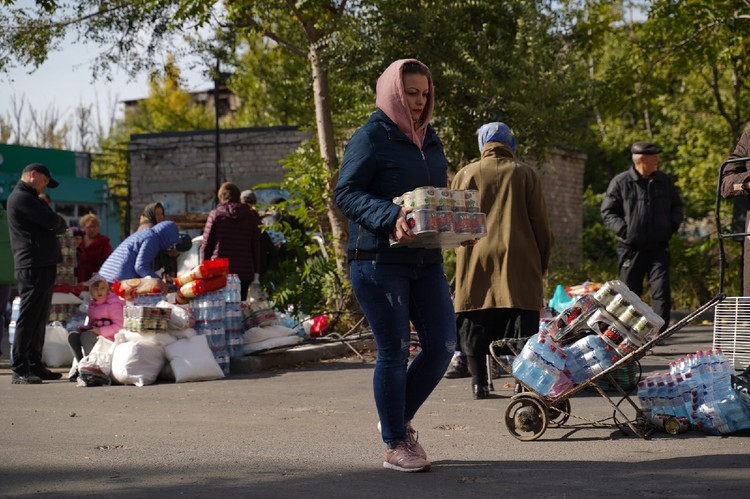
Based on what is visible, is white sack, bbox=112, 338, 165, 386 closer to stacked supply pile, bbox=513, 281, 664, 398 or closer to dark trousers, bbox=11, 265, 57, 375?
dark trousers, bbox=11, 265, 57, 375

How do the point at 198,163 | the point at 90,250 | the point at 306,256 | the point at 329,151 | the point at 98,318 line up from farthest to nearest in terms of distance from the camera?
the point at 198,163 < the point at 329,151 < the point at 306,256 < the point at 90,250 < the point at 98,318

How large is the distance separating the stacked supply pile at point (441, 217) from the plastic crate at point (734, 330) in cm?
196

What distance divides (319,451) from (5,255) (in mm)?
6192

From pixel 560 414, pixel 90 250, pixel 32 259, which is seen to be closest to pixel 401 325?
pixel 560 414

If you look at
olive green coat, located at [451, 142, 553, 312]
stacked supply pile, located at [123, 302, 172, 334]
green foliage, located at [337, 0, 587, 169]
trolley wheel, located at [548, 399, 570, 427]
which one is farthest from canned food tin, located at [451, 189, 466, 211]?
green foliage, located at [337, 0, 587, 169]

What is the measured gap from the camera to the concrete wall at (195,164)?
32.8 metres

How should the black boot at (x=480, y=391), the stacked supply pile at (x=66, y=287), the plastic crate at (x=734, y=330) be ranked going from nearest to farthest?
the plastic crate at (x=734, y=330)
the black boot at (x=480, y=391)
the stacked supply pile at (x=66, y=287)

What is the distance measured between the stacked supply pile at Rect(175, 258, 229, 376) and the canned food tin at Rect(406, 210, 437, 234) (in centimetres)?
588

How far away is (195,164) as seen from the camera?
34281mm

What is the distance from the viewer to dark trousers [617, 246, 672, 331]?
1062 centimetres

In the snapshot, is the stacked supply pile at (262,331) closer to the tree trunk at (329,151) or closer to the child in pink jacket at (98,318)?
the child in pink jacket at (98,318)

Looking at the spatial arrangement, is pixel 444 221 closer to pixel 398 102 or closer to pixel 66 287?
pixel 398 102

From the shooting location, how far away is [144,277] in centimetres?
1088

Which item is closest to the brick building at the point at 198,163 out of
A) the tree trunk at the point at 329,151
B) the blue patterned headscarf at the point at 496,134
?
the tree trunk at the point at 329,151
